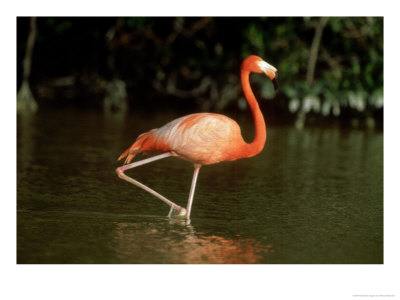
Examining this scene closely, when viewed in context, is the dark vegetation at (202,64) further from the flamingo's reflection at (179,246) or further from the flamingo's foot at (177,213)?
the flamingo's reflection at (179,246)

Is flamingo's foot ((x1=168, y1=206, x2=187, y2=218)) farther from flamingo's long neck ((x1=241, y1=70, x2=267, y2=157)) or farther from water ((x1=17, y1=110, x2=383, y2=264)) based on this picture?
flamingo's long neck ((x1=241, y1=70, x2=267, y2=157))

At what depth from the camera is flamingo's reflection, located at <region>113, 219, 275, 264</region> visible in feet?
18.4

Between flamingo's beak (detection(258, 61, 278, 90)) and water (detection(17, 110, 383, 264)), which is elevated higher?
flamingo's beak (detection(258, 61, 278, 90))

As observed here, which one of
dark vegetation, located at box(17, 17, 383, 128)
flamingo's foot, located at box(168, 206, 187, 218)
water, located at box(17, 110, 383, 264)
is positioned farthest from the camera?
dark vegetation, located at box(17, 17, 383, 128)

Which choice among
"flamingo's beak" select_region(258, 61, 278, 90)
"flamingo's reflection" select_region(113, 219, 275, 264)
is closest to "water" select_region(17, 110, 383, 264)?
"flamingo's reflection" select_region(113, 219, 275, 264)

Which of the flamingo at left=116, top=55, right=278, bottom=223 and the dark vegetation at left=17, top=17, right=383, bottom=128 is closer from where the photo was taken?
the flamingo at left=116, top=55, right=278, bottom=223

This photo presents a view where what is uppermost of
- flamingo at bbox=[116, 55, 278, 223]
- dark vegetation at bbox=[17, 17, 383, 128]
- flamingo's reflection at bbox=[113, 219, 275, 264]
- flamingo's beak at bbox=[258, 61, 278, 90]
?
dark vegetation at bbox=[17, 17, 383, 128]

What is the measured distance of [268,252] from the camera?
586 cm

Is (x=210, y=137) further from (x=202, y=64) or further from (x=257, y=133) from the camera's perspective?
(x=202, y=64)

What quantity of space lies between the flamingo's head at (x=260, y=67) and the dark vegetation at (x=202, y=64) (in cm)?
668

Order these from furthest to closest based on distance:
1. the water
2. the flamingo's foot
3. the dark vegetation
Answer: the dark vegetation
the flamingo's foot
the water

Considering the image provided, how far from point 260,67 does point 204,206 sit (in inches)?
59.3

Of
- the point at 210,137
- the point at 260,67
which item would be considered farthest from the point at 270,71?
the point at 210,137

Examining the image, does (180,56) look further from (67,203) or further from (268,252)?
(268,252)
